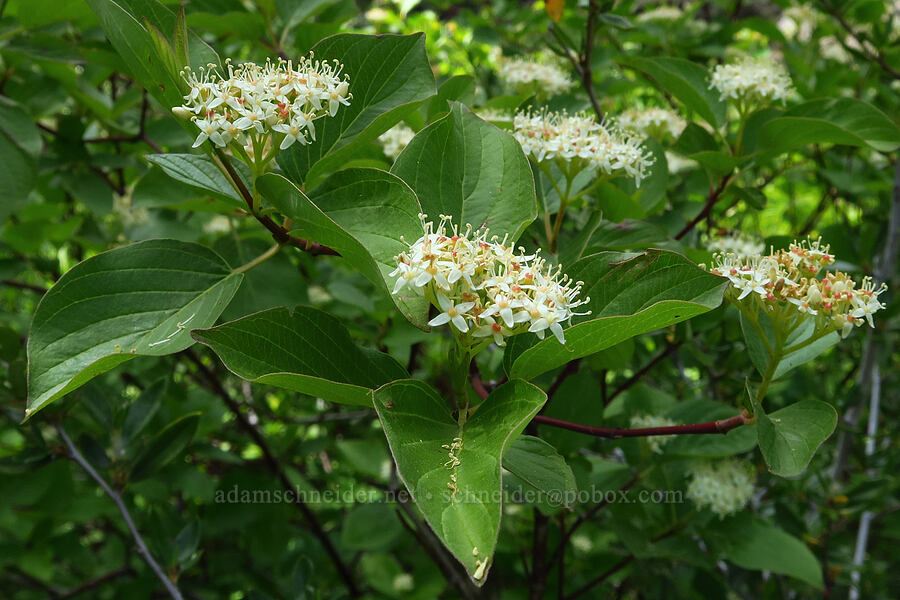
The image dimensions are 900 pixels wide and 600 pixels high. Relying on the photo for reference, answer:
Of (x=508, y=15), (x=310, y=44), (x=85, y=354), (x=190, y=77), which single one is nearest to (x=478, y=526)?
(x=85, y=354)

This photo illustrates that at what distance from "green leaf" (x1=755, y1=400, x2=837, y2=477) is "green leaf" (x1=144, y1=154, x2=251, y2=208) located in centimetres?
68

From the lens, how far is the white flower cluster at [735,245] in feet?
4.25

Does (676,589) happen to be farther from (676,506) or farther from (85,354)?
(85,354)

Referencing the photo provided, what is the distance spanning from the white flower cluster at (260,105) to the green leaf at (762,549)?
1137 mm

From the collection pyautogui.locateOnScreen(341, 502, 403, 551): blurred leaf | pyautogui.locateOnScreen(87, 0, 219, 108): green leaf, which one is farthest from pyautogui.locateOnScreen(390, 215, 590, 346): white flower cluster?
pyautogui.locateOnScreen(341, 502, 403, 551): blurred leaf

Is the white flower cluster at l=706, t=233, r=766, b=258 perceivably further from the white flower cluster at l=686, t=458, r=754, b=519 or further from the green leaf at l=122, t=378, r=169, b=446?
the green leaf at l=122, t=378, r=169, b=446

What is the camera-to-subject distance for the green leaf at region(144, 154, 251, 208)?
87cm

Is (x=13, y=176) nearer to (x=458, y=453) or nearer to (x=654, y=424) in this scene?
(x=458, y=453)

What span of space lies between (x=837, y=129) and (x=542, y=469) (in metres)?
0.78

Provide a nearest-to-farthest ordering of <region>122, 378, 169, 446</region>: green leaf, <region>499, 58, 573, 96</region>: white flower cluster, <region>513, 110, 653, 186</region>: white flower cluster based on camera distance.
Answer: <region>513, 110, 653, 186</region>: white flower cluster
<region>122, 378, 169, 446</region>: green leaf
<region>499, 58, 573, 96</region>: white flower cluster

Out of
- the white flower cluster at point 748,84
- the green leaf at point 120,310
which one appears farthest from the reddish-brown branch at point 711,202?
the green leaf at point 120,310

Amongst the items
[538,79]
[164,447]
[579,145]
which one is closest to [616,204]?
[579,145]

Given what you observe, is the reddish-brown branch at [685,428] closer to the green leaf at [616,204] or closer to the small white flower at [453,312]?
the small white flower at [453,312]

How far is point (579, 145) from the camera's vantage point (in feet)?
3.62
